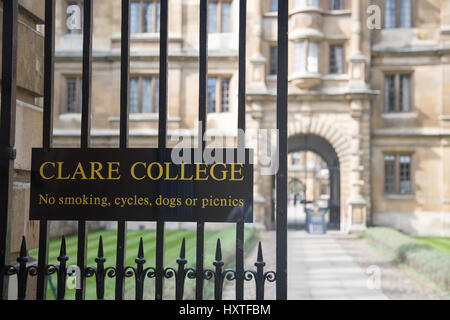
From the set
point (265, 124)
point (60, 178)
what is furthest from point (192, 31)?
point (60, 178)

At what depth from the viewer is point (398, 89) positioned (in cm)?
1819

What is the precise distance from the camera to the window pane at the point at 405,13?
720 inches

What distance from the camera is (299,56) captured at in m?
17.9

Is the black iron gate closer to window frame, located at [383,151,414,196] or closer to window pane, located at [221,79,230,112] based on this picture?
window pane, located at [221,79,230,112]

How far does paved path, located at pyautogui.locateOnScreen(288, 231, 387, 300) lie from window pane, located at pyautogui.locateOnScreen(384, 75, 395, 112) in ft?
24.5

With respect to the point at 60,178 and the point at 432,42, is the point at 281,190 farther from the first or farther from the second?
the point at 432,42

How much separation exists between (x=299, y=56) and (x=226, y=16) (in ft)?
12.1

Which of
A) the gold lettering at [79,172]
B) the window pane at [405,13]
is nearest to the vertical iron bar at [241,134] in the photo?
the gold lettering at [79,172]

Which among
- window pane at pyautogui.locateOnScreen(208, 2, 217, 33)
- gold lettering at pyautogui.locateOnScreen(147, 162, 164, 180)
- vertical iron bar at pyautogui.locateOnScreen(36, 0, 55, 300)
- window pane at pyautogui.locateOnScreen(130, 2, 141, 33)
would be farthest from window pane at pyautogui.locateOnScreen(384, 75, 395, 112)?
vertical iron bar at pyautogui.locateOnScreen(36, 0, 55, 300)

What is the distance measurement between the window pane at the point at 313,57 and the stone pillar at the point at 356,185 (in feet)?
6.85

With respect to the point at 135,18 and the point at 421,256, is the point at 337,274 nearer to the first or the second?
the point at 421,256

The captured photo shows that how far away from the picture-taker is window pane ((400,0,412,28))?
18.3 m

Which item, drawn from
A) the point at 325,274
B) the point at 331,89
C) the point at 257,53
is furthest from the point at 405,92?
the point at 325,274
